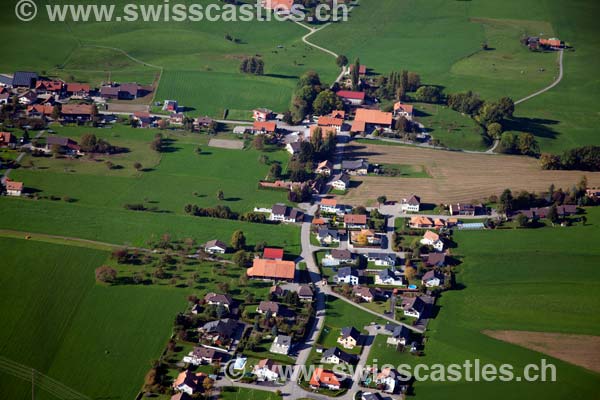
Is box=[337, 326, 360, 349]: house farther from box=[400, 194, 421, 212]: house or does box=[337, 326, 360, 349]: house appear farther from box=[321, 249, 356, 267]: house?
box=[400, 194, 421, 212]: house

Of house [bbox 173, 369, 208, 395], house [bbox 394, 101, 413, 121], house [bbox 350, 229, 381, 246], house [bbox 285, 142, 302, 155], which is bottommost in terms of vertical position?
house [bbox 173, 369, 208, 395]

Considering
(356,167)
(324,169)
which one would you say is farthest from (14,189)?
(356,167)

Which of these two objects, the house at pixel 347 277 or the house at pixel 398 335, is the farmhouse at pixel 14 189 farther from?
the house at pixel 398 335

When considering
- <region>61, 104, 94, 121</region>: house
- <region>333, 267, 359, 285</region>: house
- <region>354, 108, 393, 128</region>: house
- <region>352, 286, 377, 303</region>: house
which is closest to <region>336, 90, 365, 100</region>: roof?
<region>354, 108, 393, 128</region>: house

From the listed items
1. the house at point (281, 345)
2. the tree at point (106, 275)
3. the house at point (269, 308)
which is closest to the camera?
the house at point (281, 345)

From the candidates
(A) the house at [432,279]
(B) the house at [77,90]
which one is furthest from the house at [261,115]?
(A) the house at [432,279]

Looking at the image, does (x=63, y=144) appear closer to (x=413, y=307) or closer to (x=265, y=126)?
(x=265, y=126)

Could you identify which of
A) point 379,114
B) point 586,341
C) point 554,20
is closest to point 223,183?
point 379,114
